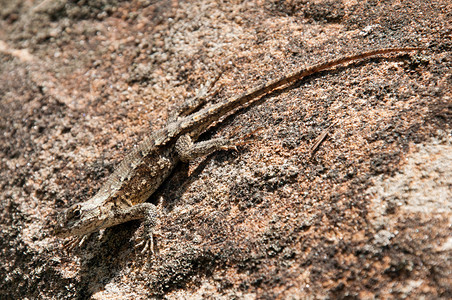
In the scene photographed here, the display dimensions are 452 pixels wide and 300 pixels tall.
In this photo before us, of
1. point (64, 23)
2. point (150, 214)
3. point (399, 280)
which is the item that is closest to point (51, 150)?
point (150, 214)

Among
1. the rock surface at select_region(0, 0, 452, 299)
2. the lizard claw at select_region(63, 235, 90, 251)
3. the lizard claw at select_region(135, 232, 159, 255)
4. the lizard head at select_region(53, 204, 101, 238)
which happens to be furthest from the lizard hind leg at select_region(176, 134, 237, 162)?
A: the lizard claw at select_region(63, 235, 90, 251)

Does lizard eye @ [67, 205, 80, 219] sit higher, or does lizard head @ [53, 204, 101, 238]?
lizard eye @ [67, 205, 80, 219]

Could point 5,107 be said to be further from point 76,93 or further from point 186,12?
point 186,12

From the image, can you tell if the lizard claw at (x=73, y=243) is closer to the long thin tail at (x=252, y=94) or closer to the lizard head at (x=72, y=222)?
the lizard head at (x=72, y=222)

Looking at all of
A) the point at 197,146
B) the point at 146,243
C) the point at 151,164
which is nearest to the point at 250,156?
the point at 197,146

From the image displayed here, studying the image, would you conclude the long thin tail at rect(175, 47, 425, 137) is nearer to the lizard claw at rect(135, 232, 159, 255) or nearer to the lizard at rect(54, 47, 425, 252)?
the lizard at rect(54, 47, 425, 252)

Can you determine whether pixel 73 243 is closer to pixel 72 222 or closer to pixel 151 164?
pixel 72 222
